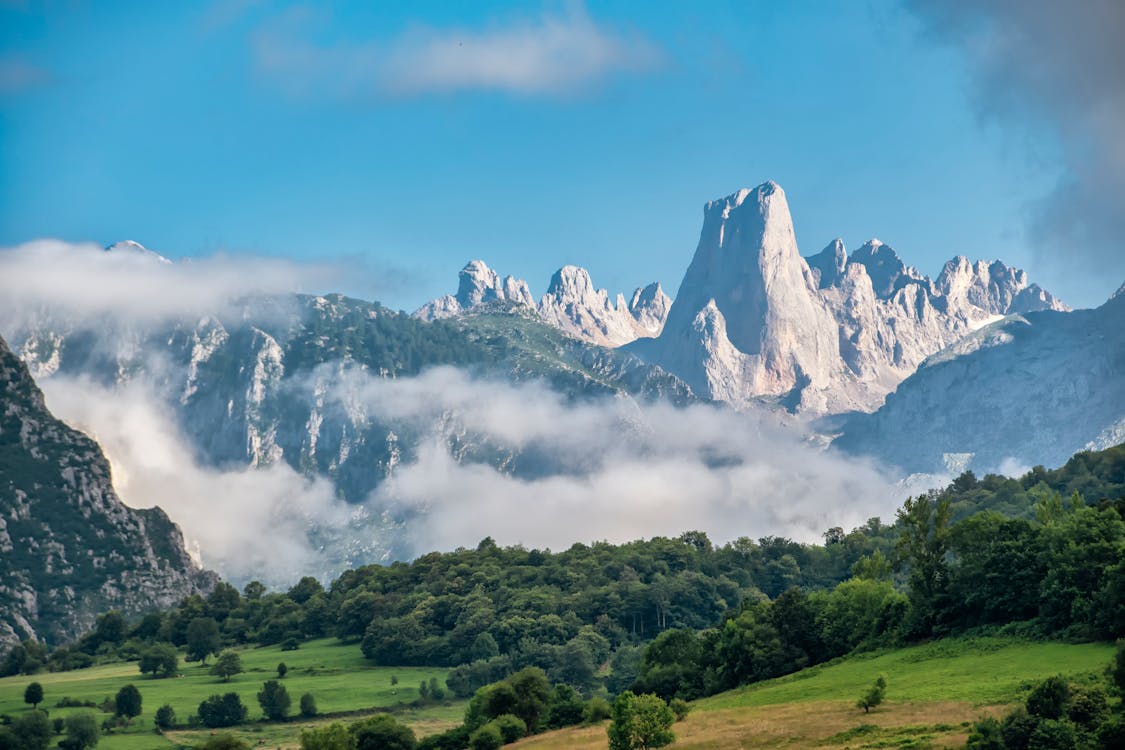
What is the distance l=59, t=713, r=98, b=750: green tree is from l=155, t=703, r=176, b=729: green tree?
40.0 feet

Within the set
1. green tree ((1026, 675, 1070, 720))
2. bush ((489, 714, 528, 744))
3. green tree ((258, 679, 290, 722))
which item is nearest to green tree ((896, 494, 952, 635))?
bush ((489, 714, 528, 744))

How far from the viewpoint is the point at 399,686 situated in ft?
638

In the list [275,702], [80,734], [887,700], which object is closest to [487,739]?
[887,700]

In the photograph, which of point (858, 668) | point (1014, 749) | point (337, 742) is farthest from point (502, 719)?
point (1014, 749)

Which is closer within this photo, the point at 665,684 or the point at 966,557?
the point at 966,557

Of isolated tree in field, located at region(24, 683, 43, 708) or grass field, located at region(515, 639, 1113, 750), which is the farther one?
isolated tree in field, located at region(24, 683, 43, 708)

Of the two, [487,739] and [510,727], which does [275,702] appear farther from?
[487,739]

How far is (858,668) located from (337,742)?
5210 cm

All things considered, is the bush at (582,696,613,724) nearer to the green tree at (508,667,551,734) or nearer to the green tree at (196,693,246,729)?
the green tree at (508,667,551,734)

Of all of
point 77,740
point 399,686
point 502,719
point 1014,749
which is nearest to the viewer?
point 1014,749

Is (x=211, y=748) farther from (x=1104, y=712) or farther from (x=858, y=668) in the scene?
(x=1104, y=712)

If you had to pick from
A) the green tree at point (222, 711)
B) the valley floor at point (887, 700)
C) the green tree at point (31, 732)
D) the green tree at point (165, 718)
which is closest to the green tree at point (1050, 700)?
the valley floor at point (887, 700)

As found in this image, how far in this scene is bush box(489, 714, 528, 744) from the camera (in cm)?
12681

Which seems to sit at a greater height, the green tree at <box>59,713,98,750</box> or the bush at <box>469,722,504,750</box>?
the green tree at <box>59,713,98,750</box>
